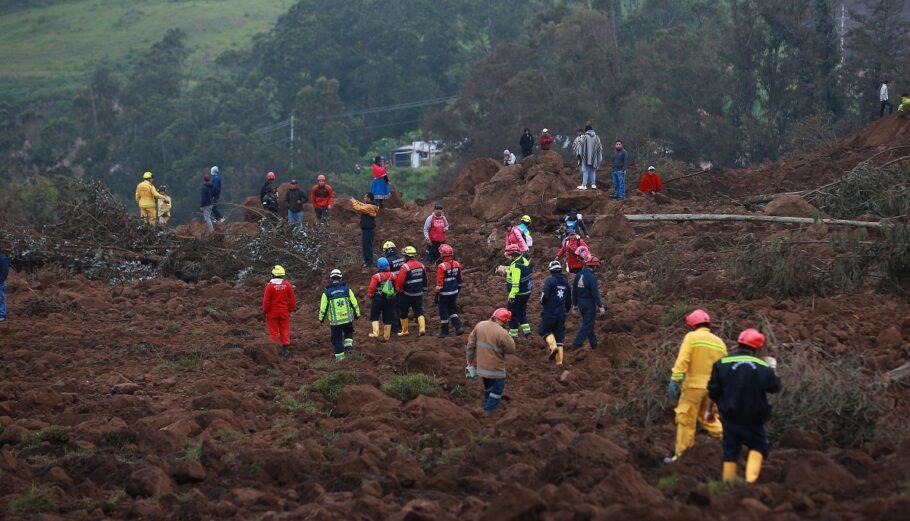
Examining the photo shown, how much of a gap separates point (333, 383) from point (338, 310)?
1.80m

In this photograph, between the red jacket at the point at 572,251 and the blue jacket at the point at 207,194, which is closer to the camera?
the red jacket at the point at 572,251

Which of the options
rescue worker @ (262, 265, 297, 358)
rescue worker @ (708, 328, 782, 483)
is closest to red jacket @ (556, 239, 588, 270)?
rescue worker @ (262, 265, 297, 358)

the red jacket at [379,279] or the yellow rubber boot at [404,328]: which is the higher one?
the red jacket at [379,279]

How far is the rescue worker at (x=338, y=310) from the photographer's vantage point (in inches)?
677

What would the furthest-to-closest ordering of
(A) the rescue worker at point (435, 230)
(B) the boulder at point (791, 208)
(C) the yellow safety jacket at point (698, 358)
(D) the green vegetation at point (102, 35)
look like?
(D) the green vegetation at point (102, 35)
(A) the rescue worker at point (435, 230)
(B) the boulder at point (791, 208)
(C) the yellow safety jacket at point (698, 358)

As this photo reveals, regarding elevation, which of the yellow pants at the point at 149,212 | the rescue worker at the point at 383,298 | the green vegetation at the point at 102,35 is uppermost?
the green vegetation at the point at 102,35

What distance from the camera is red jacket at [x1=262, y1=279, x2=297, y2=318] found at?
58.3 ft

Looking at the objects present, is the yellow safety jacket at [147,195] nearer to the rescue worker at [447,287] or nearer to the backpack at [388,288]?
the backpack at [388,288]

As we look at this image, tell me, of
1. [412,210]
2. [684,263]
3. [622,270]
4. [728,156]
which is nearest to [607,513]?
[684,263]

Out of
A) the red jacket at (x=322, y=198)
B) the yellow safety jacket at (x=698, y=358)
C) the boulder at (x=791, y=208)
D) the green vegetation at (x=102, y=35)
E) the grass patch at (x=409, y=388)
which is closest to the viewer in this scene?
the yellow safety jacket at (x=698, y=358)

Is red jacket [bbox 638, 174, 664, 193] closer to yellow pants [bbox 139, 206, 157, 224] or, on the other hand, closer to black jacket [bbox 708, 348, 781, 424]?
yellow pants [bbox 139, 206, 157, 224]

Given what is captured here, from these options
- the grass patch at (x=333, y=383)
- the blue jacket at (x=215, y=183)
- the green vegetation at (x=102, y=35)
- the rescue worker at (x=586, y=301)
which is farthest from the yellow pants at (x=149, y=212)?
the green vegetation at (x=102, y=35)

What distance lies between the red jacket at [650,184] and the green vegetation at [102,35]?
5060 centimetres

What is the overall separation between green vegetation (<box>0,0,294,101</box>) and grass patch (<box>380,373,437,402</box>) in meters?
62.0
